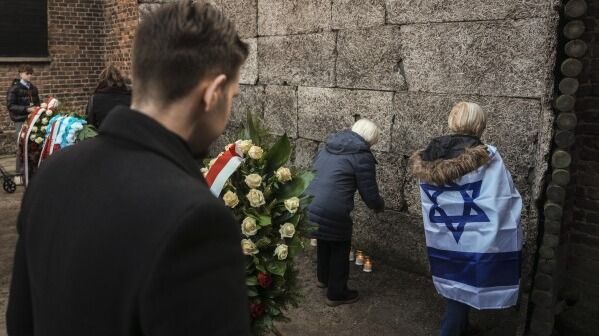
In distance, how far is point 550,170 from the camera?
157 inches

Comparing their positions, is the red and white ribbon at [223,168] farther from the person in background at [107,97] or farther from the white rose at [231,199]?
the person in background at [107,97]

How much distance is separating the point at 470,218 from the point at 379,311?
1.52m

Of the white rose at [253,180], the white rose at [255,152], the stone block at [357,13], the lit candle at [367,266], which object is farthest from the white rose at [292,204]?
the stone block at [357,13]

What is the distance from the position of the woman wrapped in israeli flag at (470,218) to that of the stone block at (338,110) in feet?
5.39

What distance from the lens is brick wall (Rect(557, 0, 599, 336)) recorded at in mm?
3854

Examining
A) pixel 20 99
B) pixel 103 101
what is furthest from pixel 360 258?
pixel 20 99

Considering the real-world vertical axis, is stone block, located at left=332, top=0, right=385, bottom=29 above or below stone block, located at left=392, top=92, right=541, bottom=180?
above

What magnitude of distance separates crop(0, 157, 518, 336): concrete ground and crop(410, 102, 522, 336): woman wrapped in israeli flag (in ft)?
2.53

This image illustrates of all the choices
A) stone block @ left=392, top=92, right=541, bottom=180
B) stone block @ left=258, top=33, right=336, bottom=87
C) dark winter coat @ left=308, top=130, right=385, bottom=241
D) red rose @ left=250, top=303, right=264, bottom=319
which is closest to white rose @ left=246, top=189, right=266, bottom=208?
red rose @ left=250, top=303, right=264, bottom=319

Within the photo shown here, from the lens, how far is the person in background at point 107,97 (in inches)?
263

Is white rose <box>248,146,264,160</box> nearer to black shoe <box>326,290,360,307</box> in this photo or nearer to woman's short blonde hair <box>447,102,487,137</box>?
woman's short blonde hair <box>447,102,487,137</box>

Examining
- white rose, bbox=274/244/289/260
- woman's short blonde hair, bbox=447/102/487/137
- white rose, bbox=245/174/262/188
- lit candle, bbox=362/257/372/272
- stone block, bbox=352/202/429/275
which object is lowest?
lit candle, bbox=362/257/372/272

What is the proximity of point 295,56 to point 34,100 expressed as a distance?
6.41m

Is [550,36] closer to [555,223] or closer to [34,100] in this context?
[555,223]
